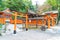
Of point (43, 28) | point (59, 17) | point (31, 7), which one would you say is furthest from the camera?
point (31, 7)

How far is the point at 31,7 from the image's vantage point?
94.4ft

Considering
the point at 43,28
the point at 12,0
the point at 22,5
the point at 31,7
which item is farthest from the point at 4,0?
the point at 43,28

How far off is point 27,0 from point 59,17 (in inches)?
289

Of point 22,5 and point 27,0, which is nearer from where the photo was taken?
point 22,5

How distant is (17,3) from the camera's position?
25844 mm

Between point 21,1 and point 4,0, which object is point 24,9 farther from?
point 4,0

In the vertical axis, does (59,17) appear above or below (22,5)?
below

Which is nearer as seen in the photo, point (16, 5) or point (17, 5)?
point (16, 5)

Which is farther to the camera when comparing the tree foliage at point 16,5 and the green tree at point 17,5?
the green tree at point 17,5

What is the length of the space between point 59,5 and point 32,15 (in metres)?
4.69

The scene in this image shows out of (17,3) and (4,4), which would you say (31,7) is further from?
(4,4)

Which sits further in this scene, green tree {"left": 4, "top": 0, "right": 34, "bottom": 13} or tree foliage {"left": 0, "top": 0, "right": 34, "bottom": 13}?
green tree {"left": 4, "top": 0, "right": 34, "bottom": 13}

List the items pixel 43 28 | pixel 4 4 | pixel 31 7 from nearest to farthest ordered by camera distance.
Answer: pixel 43 28 → pixel 4 4 → pixel 31 7

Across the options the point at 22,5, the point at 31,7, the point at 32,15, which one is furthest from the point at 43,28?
the point at 31,7
